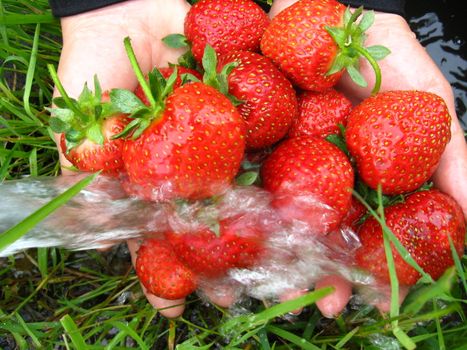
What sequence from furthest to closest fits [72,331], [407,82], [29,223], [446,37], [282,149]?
[446,37], [407,82], [282,149], [72,331], [29,223]

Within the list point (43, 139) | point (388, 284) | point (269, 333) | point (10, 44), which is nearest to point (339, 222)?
point (388, 284)

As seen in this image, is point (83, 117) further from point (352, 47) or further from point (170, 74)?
point (352, 47)

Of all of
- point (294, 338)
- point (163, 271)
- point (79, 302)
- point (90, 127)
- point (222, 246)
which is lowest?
point (79, 302)

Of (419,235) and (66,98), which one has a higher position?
(66,98)

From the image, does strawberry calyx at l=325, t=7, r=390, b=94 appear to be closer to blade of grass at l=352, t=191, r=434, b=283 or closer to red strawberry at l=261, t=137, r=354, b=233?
red strawberry at l=261, t=137, r=354, b=233

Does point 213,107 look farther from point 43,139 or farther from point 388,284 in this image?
point 43,139

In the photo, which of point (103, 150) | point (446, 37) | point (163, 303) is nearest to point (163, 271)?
point (163, 303)

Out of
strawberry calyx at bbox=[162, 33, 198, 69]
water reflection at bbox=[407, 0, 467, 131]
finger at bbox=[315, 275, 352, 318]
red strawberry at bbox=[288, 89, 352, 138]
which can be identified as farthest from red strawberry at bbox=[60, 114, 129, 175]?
water reflection at bbox=[407, 0, 467, 131]

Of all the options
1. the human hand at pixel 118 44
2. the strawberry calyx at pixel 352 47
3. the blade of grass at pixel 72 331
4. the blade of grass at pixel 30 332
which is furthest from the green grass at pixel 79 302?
the strawberry calyx at pixel 352 47
